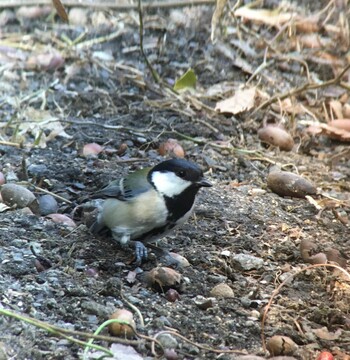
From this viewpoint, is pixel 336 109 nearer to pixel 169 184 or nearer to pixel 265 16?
pixel 265 16

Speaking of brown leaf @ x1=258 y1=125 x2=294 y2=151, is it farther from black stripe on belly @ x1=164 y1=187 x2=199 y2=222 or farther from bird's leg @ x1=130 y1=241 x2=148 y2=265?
bird's leg @ x1=130 y1=241 x2=148 y2=265

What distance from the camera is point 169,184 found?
326 cm

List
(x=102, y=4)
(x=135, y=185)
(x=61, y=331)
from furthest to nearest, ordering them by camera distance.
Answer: (x=102, y=4)
(x=135, y=185)
(x=61, y=331)

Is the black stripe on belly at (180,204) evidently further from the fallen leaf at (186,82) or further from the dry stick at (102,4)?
the dry stick at (102,4)

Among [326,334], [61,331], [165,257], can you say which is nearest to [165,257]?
[165,257]

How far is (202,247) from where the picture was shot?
11.1 feet

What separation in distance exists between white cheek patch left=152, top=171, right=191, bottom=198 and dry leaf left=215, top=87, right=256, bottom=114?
1.55 m

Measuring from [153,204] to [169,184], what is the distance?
11 centimetres

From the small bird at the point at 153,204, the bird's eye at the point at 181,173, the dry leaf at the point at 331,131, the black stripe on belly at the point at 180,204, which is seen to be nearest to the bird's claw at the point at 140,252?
the small bird at the point at 153,204

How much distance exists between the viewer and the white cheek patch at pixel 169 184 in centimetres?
324

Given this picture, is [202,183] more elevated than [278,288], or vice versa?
[202,183]

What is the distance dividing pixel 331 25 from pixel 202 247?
2904 mm

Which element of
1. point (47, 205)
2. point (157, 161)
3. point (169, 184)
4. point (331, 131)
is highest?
point (169, 184)

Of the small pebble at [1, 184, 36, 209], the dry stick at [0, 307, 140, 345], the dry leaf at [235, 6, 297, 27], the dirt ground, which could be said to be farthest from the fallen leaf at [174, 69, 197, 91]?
the dry stick at [0, 307, 140, 345]
